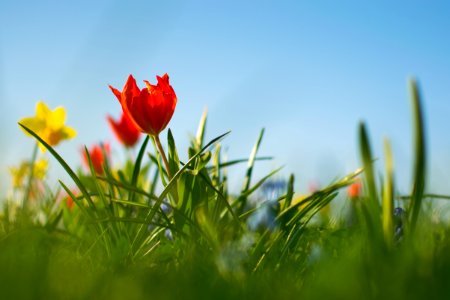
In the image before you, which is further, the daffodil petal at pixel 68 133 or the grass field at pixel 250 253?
the daffodil petal at pixel 68 133

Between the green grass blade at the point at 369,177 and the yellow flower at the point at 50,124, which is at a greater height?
the yellow flower at the point at 50,124

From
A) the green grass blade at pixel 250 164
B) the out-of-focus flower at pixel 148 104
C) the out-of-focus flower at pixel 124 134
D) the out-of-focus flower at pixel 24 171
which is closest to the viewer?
the out-of-focus flower at pixel 148 104

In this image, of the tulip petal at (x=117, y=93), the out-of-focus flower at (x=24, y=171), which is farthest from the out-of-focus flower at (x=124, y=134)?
the tulip petal at (x=117, y=93)

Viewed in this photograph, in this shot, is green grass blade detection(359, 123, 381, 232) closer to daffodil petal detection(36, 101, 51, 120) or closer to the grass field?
the grass field

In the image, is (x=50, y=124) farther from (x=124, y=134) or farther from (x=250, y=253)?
(x=250, y=253)

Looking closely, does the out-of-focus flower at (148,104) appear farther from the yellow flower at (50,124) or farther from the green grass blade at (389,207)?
the yellow flower at (50,124)

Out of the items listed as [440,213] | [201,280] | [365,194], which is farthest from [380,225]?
[440,213]
